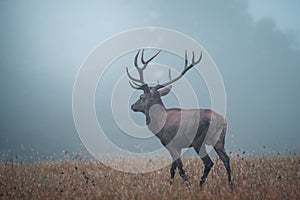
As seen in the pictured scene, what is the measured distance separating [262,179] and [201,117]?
1350 mm

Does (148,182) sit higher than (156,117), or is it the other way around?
(156,117)

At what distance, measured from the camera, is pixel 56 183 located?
684cm

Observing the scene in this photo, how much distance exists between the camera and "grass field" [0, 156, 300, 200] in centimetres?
573

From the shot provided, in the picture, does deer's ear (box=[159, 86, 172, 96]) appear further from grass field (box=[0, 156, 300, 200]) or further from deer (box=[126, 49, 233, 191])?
grass field (box=[0, 156, 300, 200])

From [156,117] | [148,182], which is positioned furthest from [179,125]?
[148,182]

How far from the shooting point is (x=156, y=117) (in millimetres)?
7492

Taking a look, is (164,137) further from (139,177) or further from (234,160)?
(234,160)

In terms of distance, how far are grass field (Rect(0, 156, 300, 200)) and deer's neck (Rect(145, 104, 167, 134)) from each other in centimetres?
86

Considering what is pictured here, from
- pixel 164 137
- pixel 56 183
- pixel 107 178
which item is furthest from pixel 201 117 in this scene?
pixel 56 183

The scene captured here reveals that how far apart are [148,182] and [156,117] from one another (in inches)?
50.4

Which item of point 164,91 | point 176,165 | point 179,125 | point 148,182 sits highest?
point 164,91

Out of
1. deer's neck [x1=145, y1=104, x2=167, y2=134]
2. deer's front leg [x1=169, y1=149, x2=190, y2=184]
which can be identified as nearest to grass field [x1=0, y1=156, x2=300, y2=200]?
deer's front leg [x1=169, y1=149, x2=190, y2=184]

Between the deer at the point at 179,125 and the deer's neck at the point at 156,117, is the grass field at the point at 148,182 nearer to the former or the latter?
the deer at the point at 179,125

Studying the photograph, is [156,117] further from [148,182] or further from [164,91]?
[148,182]
